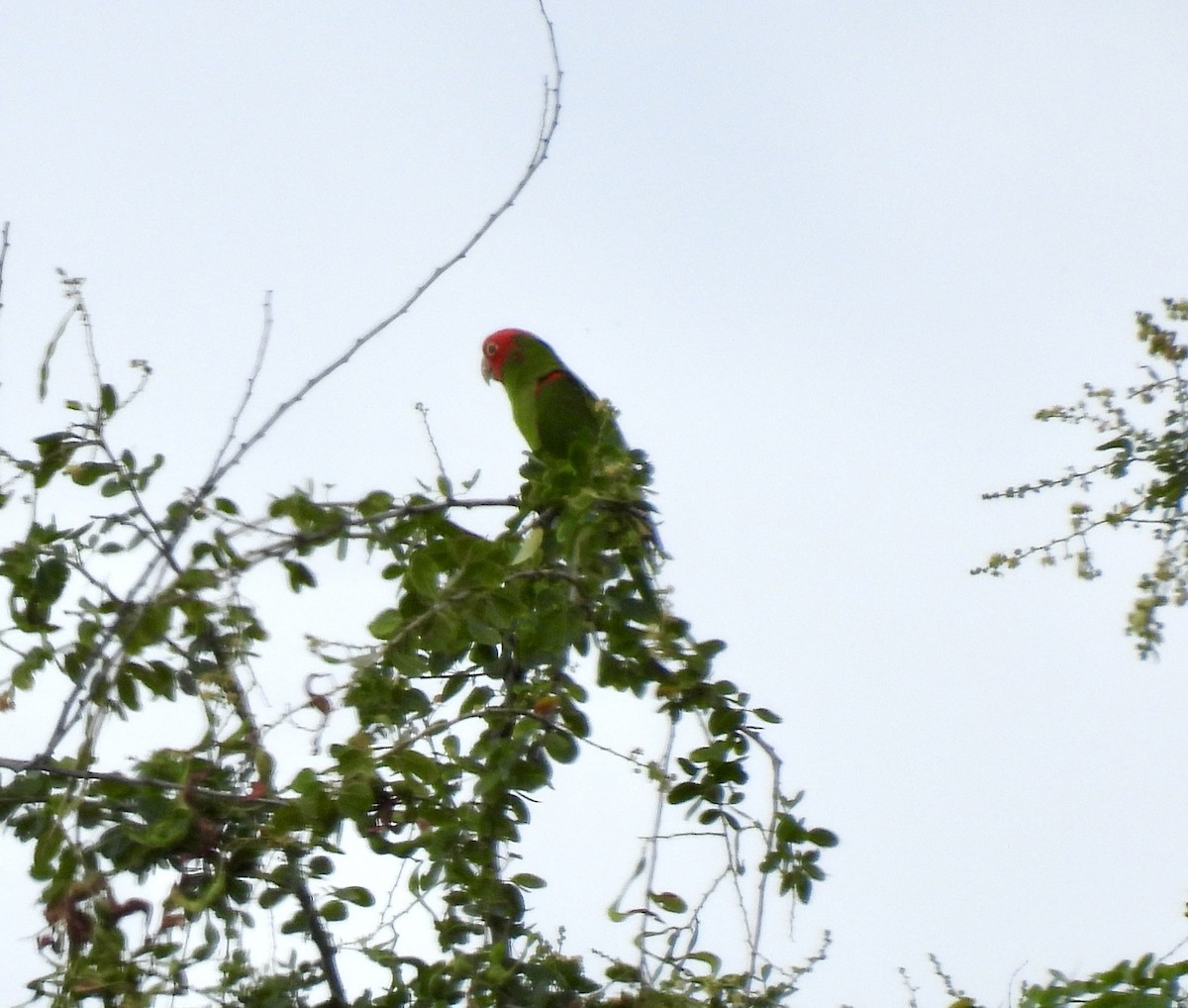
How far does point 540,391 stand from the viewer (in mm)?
4148

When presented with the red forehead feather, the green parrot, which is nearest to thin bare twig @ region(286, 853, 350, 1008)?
the green parrot

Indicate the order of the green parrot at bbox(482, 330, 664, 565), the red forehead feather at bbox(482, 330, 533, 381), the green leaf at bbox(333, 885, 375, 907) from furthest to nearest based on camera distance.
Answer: the red forehead feather at bbox(482, 330, 533, 381)
the green parrot at bbox(482, 330, 664, 565)
the green leaf at bbox(333, 885, 375, 907)

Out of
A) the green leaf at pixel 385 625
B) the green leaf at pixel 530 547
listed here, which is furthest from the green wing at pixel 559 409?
the green leaf at pixel 385 625

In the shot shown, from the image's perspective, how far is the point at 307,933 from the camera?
2129mm

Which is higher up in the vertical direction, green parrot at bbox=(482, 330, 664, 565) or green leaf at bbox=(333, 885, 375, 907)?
green parrot at bbox=(482, 330, 664, 565)

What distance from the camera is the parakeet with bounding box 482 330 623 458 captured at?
4086 millimetres

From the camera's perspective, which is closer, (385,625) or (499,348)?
(385,625)

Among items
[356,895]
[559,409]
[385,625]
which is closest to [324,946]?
[356,895]

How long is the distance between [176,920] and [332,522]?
0.65 m

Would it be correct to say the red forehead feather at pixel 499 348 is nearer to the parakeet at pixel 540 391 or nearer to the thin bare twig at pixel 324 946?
the parakeet at pixel 540 391

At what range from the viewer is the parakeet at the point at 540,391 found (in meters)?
4.09

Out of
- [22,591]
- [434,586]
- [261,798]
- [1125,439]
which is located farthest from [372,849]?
[1125,439]

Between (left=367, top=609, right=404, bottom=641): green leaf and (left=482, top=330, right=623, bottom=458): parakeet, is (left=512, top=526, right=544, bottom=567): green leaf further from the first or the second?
(left=482, top=330, right=623, bottom=458): parakeet

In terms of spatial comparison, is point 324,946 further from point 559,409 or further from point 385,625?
point 559,409
